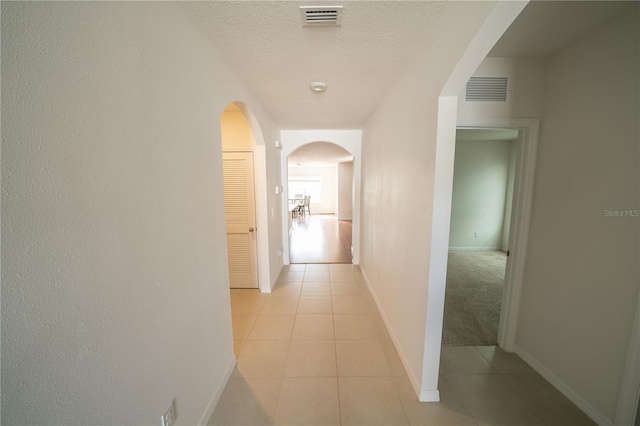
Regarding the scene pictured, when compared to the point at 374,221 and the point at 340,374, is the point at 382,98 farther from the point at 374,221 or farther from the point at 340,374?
the point at 340,374

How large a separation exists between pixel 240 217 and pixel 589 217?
3355 millimetres

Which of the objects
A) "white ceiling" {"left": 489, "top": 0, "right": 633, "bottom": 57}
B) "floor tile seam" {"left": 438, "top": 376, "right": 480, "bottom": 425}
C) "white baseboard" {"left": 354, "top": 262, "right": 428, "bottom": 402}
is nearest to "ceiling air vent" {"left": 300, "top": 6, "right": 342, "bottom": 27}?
"white ceiling" {"left": 489, "top": 0, "right": 633, "bottom": 57}

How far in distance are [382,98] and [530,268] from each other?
7.08ft

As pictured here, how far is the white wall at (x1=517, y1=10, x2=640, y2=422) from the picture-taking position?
1292 millimetres

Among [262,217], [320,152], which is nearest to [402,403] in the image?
[262,217]

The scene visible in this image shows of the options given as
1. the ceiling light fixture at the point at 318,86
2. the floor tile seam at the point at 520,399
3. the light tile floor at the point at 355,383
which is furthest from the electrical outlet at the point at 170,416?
the ceiling light fixture at the point at 318,86

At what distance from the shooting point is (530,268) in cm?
187

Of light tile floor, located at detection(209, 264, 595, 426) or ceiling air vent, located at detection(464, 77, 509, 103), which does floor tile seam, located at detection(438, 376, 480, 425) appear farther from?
ceiling air vent, located at detection(464, 77, 509, 103)

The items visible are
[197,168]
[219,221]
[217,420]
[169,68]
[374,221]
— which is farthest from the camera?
[374,221]

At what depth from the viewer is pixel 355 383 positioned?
1.70 metres

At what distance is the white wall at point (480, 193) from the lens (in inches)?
199

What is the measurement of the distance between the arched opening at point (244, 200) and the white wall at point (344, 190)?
269 inches

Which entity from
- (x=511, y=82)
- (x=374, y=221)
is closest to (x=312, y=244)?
(x=374, y=221)

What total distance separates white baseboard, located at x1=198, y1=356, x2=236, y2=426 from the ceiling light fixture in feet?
8.44
